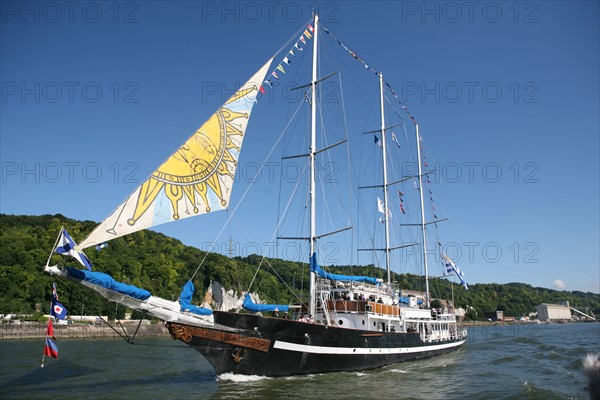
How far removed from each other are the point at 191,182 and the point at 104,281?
4799 millimetres

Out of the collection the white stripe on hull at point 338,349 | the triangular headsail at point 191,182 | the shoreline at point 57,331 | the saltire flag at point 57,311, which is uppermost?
the triangular headsail at point 191,182

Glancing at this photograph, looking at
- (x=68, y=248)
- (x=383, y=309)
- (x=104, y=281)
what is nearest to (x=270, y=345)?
(x=104, y=281)

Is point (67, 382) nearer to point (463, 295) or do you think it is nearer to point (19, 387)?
point (19, 387)

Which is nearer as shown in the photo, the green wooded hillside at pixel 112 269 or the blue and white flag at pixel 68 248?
the blue and white flag at pixel 68 248

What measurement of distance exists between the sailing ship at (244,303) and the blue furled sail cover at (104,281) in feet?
0.11

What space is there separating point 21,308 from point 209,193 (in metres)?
64.8

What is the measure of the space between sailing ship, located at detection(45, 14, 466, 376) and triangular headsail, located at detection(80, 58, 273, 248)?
0.03 meters

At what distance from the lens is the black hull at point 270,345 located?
1933 centimetres

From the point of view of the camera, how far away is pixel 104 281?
52.9 feet

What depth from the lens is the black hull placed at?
63.4 ft

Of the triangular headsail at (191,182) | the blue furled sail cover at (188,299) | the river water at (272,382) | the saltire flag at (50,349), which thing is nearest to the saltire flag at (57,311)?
the saltire flag at (50,349)

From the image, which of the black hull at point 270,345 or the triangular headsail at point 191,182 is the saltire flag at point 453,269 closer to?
the black hull at point 270,345

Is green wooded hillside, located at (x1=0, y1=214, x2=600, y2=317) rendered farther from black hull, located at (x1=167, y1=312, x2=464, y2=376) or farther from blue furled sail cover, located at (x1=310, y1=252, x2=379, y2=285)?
black hull, located at (x1=167, y1=312, x2=464, y2=376)

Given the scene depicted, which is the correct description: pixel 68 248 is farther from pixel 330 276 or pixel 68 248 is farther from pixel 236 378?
pixel 330 276
